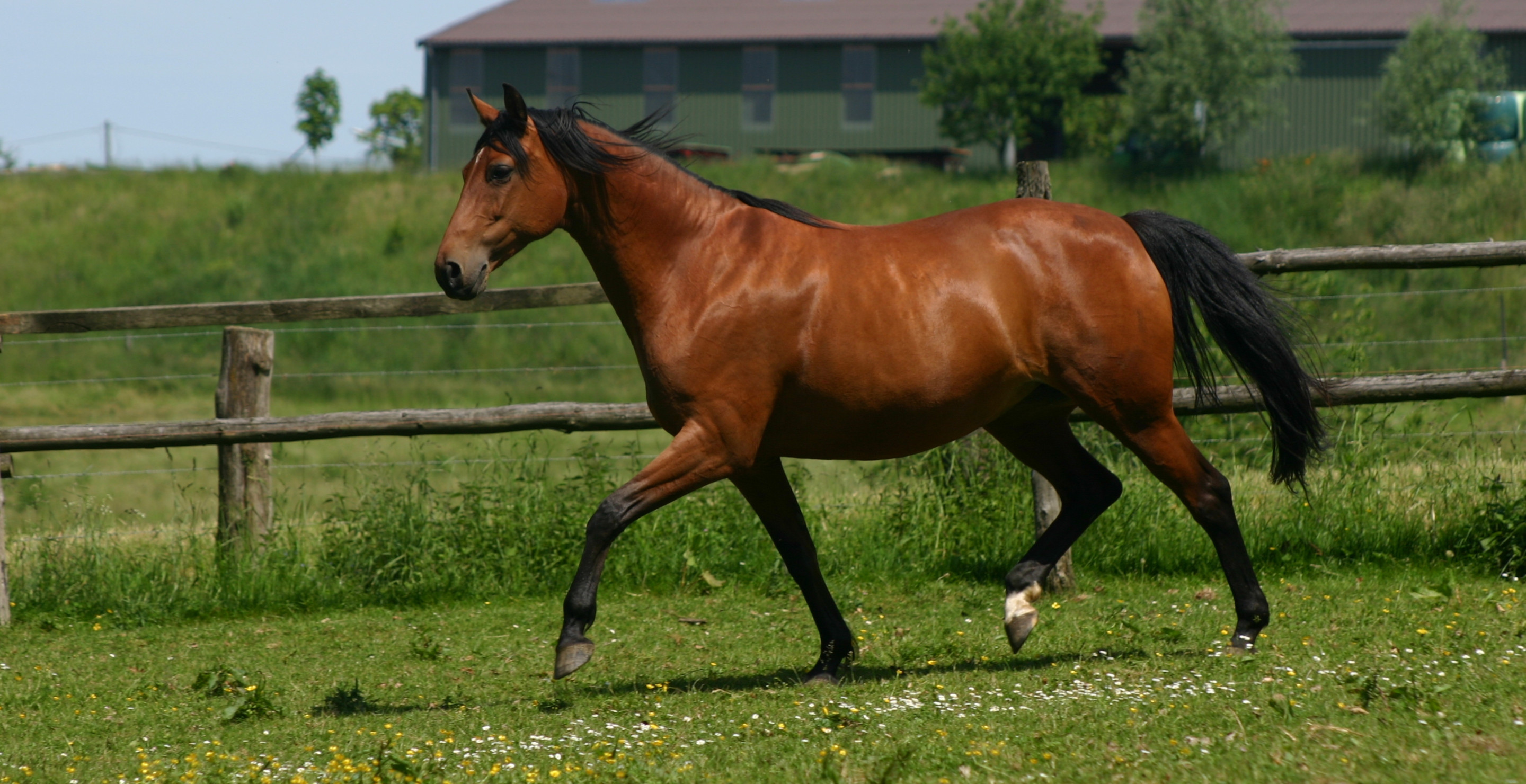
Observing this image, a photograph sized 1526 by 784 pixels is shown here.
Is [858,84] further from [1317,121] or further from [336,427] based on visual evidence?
[336,427]

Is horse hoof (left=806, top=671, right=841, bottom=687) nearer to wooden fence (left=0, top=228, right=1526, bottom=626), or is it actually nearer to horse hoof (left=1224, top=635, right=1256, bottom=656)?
horse hoof (left=1224, top=635, right=1256, bottom=656)

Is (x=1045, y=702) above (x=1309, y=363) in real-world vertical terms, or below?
below

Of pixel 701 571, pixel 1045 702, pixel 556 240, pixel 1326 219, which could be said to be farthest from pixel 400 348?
pixel 1045 702

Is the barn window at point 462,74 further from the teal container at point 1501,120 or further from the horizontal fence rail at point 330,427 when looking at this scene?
the horizontal fence rail at point 330,427

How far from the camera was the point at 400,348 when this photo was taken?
836 inches

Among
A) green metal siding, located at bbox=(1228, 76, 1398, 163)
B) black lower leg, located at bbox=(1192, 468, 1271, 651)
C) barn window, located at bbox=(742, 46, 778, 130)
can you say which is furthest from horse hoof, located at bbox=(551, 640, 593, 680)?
barn window, located at bbox=(742, 46, 778, 130)

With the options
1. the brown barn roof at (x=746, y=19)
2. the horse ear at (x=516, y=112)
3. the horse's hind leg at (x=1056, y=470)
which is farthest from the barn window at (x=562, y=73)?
the horse ear at (x=516, y=112)

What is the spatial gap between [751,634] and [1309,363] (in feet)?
8.81

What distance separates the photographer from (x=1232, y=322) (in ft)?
16.2

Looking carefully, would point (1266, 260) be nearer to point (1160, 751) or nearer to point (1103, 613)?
point (1103, 613)

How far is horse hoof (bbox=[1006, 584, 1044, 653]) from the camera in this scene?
4.81m

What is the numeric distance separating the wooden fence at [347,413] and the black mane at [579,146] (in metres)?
1.27

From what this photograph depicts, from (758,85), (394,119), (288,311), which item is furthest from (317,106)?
(288,311)

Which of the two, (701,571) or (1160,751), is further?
(701,571)
